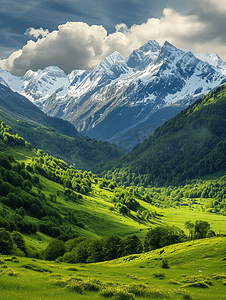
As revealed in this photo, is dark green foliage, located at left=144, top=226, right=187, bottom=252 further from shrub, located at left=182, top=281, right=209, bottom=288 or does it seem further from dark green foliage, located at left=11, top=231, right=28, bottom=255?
shrub, located at left=182, top=281, right=209, bottom=288

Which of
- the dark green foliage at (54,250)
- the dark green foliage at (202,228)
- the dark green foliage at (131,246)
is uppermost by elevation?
the dark green foliage at (202,228)

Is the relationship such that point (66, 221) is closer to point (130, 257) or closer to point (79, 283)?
point (130, 257)

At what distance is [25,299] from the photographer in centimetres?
2823

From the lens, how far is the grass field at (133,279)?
3306 centimetres

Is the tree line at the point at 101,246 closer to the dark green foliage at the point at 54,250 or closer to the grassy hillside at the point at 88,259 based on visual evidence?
the dark green foliage at the point at 54,250

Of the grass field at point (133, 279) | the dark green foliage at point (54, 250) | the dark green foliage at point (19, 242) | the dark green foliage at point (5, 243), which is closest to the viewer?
the grass field at point (133, 279)

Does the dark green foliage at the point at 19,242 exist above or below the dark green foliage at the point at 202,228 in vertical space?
below

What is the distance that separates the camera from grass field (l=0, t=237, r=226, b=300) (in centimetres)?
3306

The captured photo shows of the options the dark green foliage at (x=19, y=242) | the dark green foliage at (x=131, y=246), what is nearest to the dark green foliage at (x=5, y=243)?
the dark green foliage at (x=19, y=242)

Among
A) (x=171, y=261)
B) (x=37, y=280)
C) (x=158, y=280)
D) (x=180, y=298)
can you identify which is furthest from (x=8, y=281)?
(x=171, y=261)

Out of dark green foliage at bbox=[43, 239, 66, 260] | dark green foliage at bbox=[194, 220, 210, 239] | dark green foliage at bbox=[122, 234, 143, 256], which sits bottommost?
dark green foliage at bbox=[43, 239, 66, 260]

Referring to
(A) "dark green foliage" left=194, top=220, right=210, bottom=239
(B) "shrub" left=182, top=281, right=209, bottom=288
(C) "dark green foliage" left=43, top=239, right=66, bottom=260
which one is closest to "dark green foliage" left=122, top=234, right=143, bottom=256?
(C) "dark green foliage" left=43, top=239, right=66, bottom=260

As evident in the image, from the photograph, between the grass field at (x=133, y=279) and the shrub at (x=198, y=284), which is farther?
the shrub at (x=198, y=284)

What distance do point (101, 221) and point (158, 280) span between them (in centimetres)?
13430
